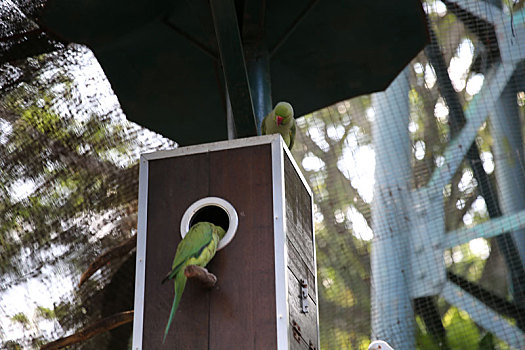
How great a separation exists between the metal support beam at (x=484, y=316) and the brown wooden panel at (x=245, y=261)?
3597 mm

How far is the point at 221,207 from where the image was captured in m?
2.67

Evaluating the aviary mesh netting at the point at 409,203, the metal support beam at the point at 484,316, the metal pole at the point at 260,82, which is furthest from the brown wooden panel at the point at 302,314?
the metal support beam at the point at 484,316

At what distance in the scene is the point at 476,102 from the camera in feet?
19.4

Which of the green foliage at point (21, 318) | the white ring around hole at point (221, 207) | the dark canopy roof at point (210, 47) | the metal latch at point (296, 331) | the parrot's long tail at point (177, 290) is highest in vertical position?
the dark canopy roof at point (210, 47)

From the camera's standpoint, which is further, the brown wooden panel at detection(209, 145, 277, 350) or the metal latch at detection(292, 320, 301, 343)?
the metal latch at detection(292, 320, 301, 343)

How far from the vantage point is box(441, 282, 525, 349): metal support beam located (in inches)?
218

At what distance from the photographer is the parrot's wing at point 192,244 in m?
2.44

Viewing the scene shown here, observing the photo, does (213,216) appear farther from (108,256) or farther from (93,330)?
(108,256)

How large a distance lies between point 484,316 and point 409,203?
1.08 metres

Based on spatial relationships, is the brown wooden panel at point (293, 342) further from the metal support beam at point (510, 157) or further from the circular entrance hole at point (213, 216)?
the metal support beam at point (510, 157)

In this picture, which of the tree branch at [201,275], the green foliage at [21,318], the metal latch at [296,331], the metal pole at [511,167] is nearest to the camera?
the tree branch at [201,275]

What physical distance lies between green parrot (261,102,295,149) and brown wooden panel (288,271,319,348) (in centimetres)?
74

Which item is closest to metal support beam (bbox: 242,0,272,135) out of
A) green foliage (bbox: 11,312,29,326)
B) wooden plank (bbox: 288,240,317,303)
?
wooden plank (bbox: 288,240,317,303)

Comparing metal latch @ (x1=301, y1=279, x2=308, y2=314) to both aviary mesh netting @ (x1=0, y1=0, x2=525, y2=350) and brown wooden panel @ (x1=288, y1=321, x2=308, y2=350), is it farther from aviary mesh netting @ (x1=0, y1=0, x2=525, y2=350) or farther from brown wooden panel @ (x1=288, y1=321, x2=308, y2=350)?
aviary mesh netting @ (x1=0, y1=0, x2=525, y2=350)
